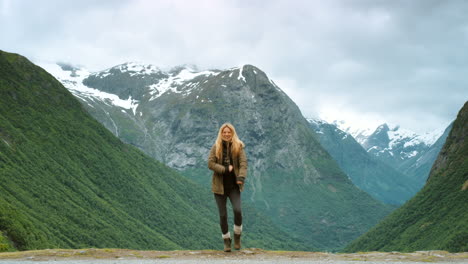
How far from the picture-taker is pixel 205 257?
26.1 meters

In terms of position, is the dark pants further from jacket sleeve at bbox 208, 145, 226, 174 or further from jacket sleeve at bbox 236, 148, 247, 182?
jacket sleeve at bbox 208, 145, 226, 174

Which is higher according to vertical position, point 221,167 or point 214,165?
point 214,165

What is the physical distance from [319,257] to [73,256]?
44.7 ft

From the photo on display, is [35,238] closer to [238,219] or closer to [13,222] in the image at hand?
[13,222]

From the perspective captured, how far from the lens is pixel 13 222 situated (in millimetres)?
147500

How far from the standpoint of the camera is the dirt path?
82.1 feet

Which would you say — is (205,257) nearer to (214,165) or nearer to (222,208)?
(222,208)

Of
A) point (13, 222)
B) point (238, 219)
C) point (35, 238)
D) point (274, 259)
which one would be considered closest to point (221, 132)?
point (238, 219)

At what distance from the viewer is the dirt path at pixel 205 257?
25.0 meters

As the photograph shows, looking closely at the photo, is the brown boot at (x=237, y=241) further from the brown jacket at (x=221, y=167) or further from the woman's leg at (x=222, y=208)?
the brown jacket at (x=221, y=167)

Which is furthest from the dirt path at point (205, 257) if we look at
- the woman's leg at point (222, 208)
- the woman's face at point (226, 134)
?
the woman's face at point (226, 134)

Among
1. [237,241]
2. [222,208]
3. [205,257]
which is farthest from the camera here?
[237,241]

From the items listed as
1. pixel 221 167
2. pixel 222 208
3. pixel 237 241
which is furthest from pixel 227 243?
pixel 221 167

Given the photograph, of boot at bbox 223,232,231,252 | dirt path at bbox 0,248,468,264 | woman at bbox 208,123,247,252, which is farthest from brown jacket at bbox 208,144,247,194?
dirt path at bbox 0,248,468,264
